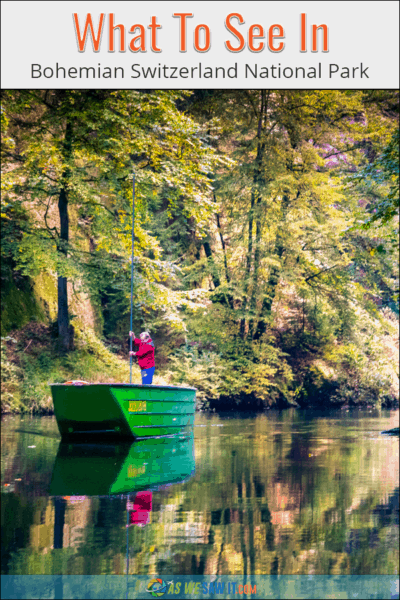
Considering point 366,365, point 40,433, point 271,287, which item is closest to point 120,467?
point 40,433

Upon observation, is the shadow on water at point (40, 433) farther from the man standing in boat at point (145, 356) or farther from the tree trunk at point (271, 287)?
the tree trunk at point (271, 287)

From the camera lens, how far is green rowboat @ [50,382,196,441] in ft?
39.1

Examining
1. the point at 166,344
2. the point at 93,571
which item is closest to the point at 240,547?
the point at 93,571

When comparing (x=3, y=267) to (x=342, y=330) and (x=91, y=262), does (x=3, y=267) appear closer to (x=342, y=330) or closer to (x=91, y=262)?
(x=91, y=262)

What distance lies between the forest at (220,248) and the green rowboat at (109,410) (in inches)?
243

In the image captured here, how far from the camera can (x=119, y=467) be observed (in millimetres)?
9414

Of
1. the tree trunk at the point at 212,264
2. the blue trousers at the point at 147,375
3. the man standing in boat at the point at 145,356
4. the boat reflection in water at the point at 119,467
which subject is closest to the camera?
the boat reflection in water at the point at 119,467

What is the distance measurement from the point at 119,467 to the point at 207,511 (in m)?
3.18

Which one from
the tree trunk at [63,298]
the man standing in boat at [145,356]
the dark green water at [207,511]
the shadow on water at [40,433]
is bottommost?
the shadow on water at [40,433]

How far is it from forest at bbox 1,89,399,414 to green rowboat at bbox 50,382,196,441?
243 inches

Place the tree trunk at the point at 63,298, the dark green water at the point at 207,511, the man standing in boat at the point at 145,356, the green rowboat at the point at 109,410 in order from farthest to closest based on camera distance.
A: the tree trunk at the point at 63,298
the man standing in boat at the point at 145,356
the green rowboat at the point at 109,410
the dark green water at the point at 207,511

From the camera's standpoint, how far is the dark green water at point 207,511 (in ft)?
15.6

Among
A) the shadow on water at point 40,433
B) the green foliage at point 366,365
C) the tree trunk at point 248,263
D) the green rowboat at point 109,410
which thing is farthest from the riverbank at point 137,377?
the green rowboat at point 109,410

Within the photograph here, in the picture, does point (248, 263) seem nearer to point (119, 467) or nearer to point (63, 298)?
point (63, 298)
